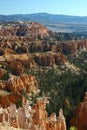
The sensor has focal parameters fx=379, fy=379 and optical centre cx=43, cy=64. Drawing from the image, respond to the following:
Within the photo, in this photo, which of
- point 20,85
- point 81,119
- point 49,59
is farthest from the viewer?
point 49,59

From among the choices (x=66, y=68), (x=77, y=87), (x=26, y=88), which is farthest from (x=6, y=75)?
(x=66, y=68)

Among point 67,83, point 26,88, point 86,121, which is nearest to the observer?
point 86,121

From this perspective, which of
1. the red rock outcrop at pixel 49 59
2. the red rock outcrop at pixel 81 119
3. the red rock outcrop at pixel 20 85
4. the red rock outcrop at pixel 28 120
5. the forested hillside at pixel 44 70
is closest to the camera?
the red rock outcrop at pixel 28 120

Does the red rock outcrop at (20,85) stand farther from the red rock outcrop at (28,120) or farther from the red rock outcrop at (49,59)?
the red rock outcrop at (49,59)

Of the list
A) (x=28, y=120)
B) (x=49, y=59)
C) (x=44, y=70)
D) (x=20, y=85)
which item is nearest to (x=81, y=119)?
(x=28, y=120)

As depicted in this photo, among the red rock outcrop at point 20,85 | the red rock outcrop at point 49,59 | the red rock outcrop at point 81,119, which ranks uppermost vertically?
the red rock outcrop at point 81,119

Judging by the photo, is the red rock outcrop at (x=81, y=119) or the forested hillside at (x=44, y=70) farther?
the forested hillside at (x=44, y=70)

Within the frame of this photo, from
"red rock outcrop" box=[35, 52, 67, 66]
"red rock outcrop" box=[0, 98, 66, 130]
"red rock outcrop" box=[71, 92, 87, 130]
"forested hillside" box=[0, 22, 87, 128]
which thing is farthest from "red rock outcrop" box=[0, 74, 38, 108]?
"red rock outcrop" box=[35, 52, 67, 66]

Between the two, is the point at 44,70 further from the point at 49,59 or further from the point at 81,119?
the point at 81,119

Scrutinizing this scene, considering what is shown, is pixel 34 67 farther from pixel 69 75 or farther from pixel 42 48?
pixel 42 48

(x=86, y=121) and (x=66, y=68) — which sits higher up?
(x=86, y=121)

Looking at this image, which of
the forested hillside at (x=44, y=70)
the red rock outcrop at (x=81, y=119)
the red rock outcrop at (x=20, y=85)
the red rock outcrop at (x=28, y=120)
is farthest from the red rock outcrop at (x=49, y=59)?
the red rock outcrop at (x=28, y=120)
